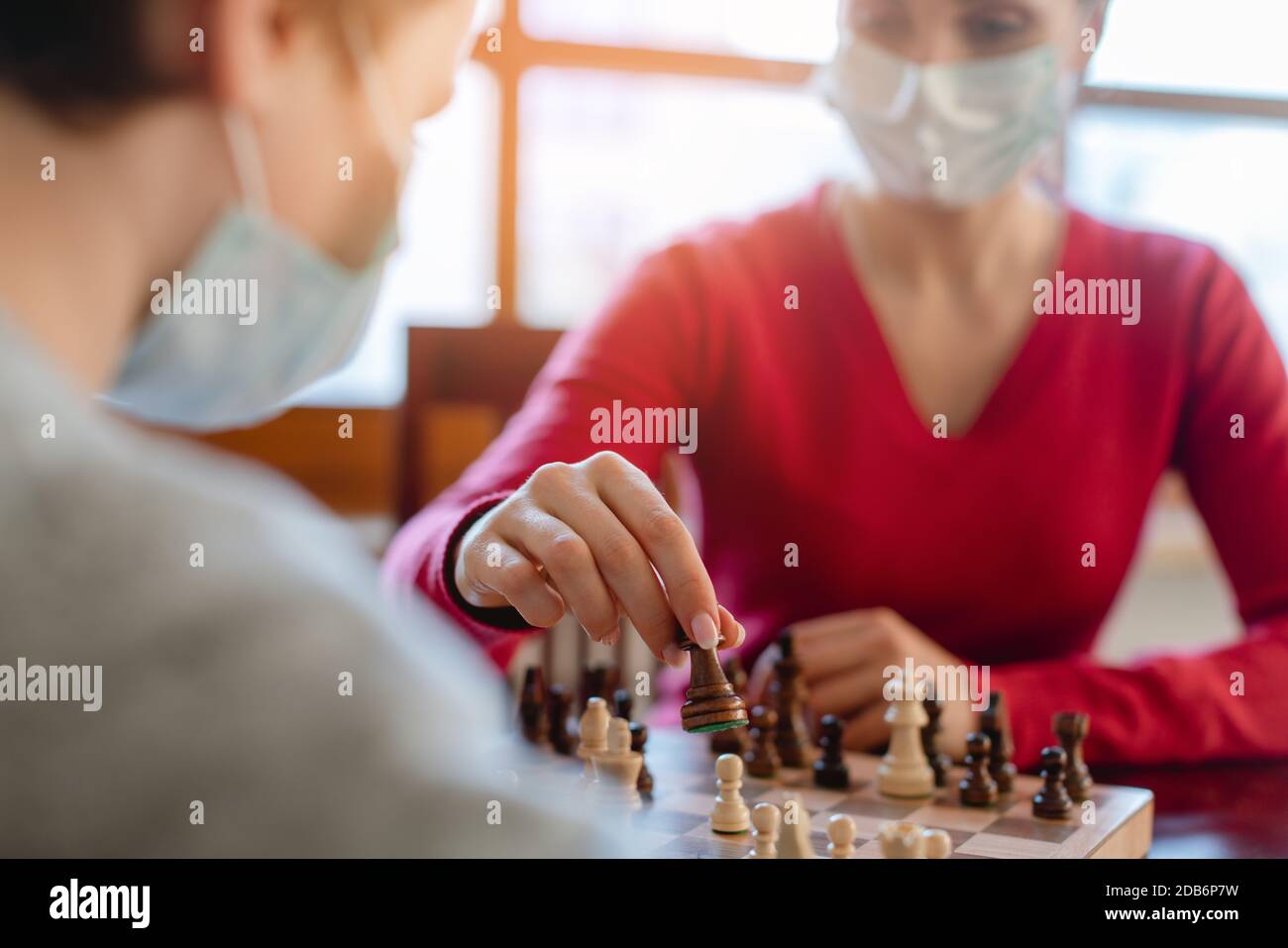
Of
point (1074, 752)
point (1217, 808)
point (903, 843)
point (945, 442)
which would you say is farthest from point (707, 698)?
point (945, 442)

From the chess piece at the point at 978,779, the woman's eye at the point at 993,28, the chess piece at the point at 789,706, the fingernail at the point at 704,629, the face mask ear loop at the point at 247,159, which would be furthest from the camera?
the woman's eye at the point at 993,28

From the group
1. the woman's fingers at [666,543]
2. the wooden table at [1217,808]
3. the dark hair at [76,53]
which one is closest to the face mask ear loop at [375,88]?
the dark hair at [76,53]

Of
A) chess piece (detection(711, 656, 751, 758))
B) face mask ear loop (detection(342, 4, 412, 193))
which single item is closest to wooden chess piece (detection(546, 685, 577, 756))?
chess piece (detection(711, 656, 751, 758))

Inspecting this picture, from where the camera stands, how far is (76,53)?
487mm

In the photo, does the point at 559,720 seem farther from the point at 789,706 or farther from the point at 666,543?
the point at 666,543

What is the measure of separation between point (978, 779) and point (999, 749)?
0.16 ft

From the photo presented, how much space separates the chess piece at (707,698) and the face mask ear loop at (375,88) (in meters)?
0.38

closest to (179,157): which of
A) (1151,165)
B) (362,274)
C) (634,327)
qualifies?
(362,274)

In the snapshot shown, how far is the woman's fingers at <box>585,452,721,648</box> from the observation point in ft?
2.27

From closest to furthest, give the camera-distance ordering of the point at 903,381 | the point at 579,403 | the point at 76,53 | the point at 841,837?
the point at 76,53 < the point at 841,837 < the point at 579,403 < the point at 903,381

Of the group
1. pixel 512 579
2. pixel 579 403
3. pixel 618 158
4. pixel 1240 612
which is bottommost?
pixel 1240 612

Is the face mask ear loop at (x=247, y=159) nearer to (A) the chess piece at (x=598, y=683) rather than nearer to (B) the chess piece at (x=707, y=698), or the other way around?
(B) the chess piece at (x=707, y=698)

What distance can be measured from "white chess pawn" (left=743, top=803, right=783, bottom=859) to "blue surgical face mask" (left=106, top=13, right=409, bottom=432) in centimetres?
49

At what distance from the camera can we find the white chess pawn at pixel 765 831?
2.41ft
